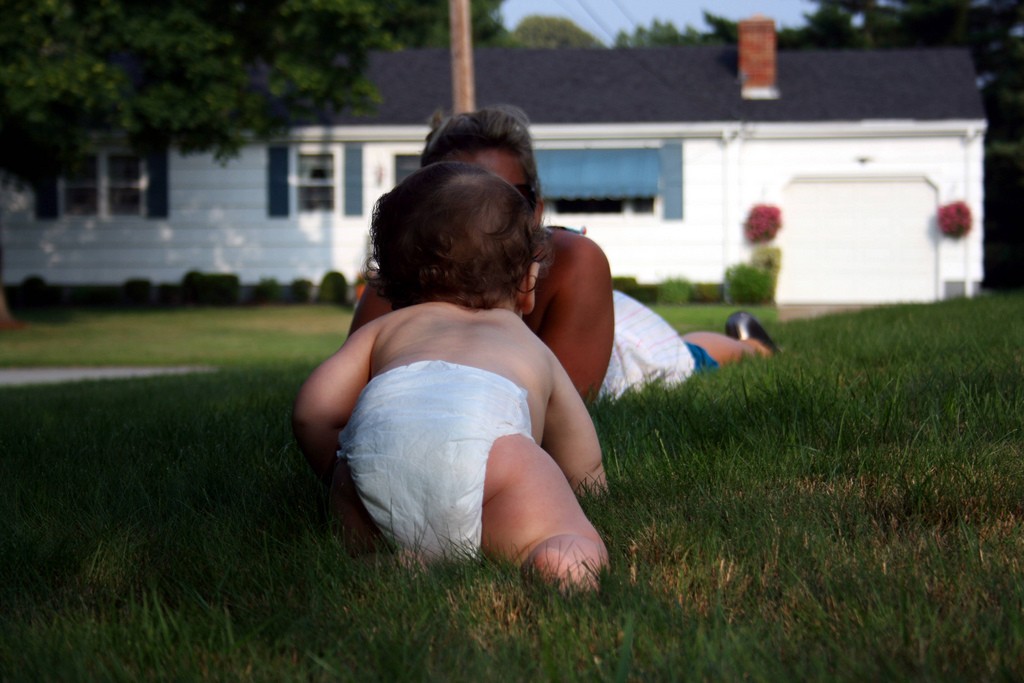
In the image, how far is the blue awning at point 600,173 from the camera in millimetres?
19250

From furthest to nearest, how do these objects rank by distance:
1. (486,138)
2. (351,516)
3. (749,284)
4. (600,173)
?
(600,173) → (749,284) → (486,138) → (351,516)

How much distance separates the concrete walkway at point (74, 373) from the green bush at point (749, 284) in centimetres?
1076

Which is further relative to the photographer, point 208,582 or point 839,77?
point 839,77

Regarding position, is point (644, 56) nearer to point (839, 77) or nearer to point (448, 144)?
point (839, 77)

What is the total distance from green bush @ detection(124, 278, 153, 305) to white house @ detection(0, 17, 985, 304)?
0.65 ft

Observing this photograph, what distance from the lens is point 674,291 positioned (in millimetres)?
18844

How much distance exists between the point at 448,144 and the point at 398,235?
4.32 feet

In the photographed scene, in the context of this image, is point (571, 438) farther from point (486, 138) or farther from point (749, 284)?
point (749, 284)

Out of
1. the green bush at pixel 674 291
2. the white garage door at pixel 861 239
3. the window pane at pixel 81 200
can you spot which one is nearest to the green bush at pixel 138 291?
the window pane at pixel 81 200

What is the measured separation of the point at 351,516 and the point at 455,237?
2.09ft

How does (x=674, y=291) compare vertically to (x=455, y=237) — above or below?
below

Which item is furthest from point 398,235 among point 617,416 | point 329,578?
point 617,416

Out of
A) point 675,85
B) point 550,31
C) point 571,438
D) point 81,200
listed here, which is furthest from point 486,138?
point 550,31

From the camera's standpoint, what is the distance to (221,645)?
1.72 metres
